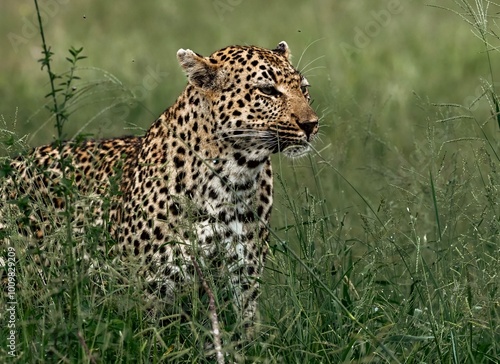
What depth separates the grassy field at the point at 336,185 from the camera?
501cm

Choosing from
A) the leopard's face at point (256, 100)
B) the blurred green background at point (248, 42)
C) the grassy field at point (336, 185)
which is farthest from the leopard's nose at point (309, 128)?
the blurred green background at point (248, 42)

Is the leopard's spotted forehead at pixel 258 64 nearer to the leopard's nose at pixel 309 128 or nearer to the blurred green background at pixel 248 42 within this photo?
the leopard's nose at pixel 309 128

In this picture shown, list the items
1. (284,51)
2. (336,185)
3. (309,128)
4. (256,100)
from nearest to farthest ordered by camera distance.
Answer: (309,128) → (256,100) → (284,51) → (336,185)

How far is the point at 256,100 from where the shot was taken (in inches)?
243

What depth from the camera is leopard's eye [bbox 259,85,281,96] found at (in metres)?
6.20

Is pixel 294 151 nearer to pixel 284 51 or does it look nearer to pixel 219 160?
pixel 219 160

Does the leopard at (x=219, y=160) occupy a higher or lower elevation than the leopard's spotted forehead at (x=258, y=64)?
lower

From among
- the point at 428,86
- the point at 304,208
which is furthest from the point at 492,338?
the point at 428,86

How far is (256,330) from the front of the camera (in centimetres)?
507

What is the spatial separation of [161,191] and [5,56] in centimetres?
1111

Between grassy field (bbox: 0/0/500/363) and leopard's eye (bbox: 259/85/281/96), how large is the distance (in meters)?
0.26

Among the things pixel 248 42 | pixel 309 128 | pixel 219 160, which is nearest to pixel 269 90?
pixel 309 128

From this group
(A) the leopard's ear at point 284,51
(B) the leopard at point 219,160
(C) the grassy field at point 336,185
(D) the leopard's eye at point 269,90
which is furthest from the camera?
(A) the leopard's ear at point 284,51

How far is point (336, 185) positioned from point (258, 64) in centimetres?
302
